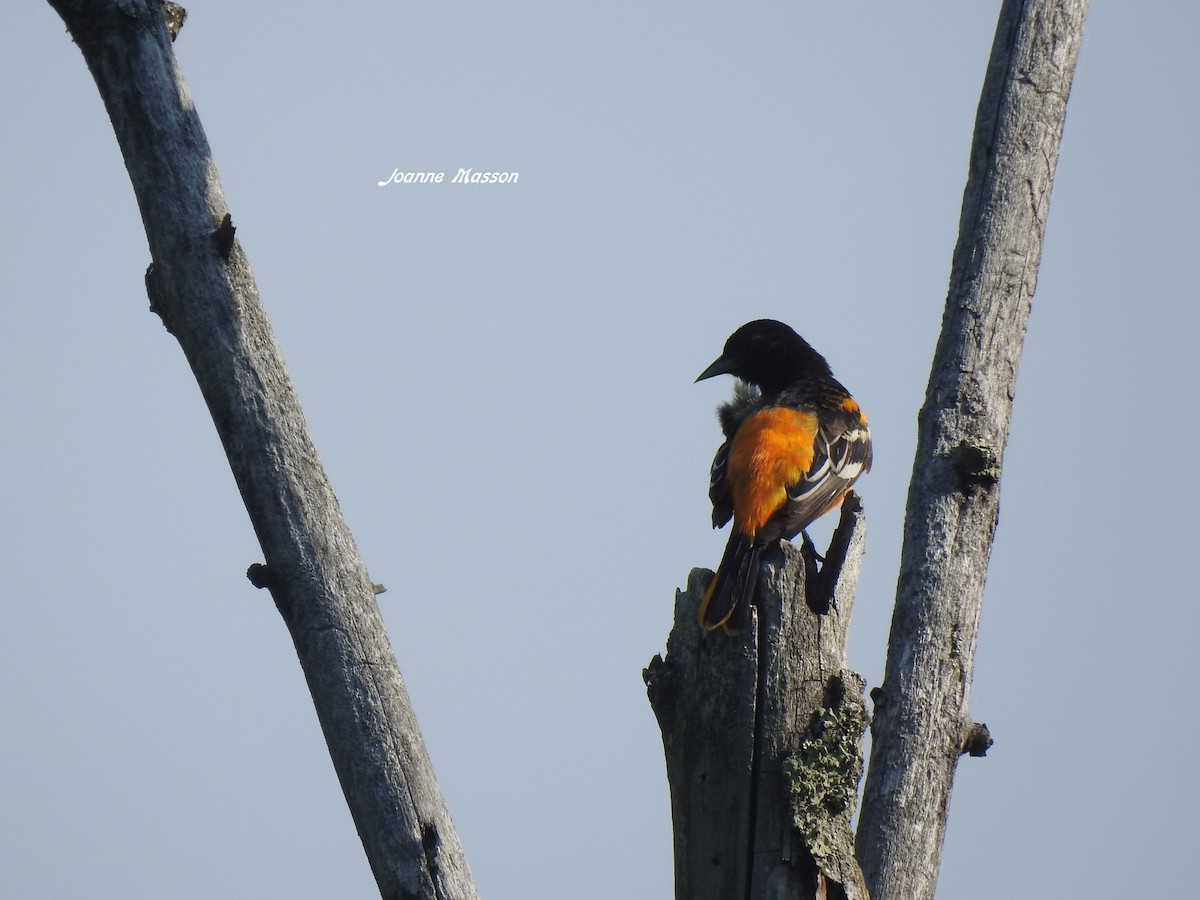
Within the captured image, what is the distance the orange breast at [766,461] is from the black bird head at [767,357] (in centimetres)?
112

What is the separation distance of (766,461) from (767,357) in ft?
5.82

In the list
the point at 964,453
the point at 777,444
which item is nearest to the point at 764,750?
the point at 964,453

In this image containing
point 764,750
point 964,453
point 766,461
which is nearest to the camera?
point 764,750

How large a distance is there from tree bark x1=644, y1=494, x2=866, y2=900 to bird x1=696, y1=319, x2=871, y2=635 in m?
0.21

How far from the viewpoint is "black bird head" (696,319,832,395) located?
630 centimetres

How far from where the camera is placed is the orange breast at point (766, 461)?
4418 millimetres

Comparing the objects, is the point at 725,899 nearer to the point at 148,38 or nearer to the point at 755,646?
the point at 755,646

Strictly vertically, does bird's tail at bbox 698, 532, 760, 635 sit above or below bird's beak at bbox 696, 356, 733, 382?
below

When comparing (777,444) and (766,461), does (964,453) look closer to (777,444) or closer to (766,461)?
(766,461)

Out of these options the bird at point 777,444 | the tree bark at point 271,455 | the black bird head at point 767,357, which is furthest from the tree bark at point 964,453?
the black bird head at point 767,357

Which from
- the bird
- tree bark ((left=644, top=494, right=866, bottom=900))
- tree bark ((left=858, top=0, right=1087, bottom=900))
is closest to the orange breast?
the bird

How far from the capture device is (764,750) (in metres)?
2.77

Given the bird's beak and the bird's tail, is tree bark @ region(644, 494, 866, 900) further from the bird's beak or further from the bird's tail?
the bird's beak

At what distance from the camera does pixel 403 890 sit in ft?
8.83
